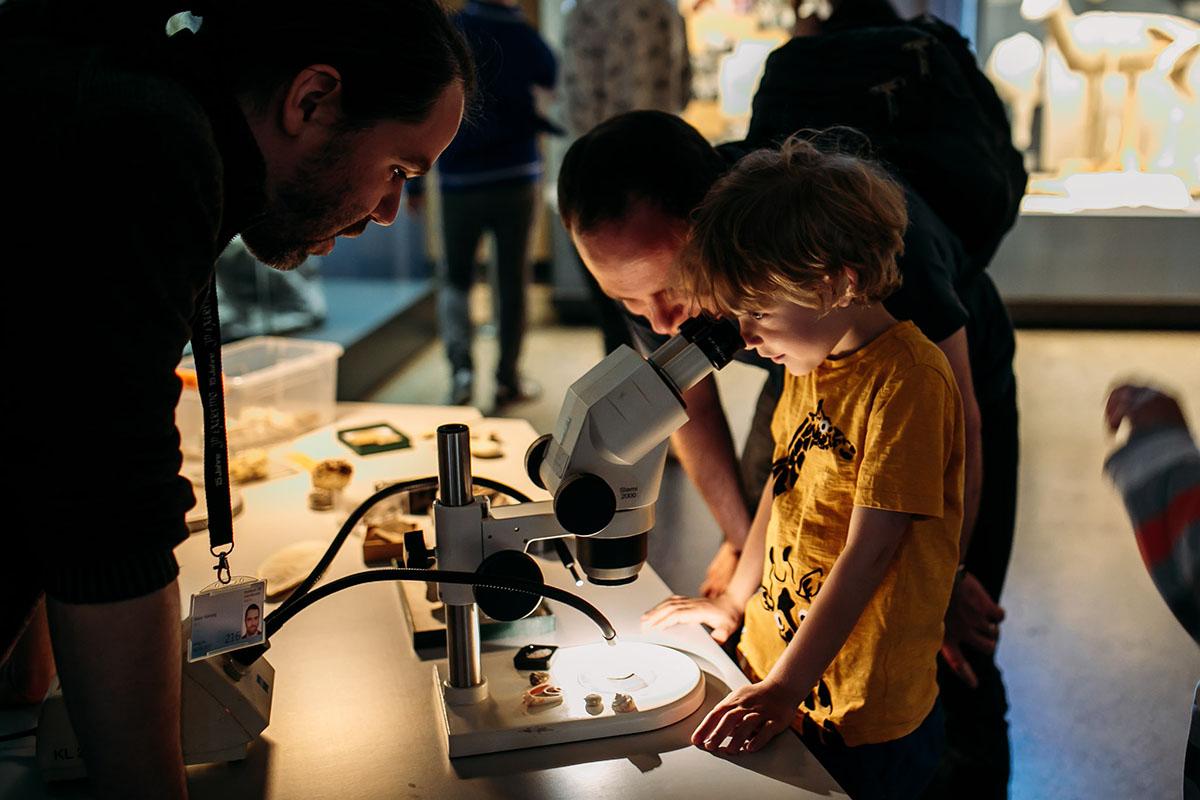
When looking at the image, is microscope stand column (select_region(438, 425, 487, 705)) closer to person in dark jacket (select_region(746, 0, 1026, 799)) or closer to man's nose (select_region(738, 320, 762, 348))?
man's nose (select_region(738, 320, 762, 348))

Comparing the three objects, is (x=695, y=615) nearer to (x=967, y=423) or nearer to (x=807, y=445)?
(x=807, y=445)

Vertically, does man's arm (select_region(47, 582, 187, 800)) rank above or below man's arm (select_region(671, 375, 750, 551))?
above

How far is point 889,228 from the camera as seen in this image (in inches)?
47.0

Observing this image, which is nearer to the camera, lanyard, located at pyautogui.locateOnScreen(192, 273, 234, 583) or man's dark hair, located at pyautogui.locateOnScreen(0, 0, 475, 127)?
man's dark hair, located at pyautogui.locateOnScreen(0, 0, 475, 127)

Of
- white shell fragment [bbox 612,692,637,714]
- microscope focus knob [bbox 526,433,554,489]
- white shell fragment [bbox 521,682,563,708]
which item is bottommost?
white shell fragment [bbox 612,692,637,714]

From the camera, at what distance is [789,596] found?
1.29 meters

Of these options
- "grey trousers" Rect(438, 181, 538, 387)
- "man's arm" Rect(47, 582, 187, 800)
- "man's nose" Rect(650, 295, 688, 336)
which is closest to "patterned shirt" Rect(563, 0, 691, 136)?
"grey trousers" Rect(438, 181, 538, 387)

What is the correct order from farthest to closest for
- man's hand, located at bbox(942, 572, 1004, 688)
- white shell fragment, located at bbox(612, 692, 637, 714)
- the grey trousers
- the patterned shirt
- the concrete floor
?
the patterned shirt
the grey trousers
the concrete floor
man's hand, located at bbox(942, 572, 1004, 688)
white shell fragment, located at bbox(612, 692, 637, 714)

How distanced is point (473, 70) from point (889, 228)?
1.58 feet

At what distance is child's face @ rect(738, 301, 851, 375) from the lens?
3.97ft

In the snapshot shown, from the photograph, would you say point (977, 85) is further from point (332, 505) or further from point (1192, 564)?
point (332, 505)

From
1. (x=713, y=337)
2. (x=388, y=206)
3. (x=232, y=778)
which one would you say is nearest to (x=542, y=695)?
(x=232, y=778)

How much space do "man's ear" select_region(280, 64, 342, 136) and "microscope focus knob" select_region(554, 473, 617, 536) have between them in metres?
0.40

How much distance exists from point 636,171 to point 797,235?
31cm
